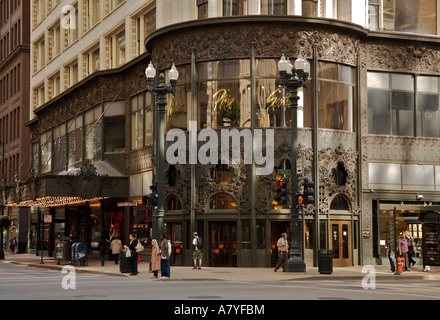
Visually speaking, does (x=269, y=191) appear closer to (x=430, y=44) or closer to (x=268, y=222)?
(x=268, y=222)

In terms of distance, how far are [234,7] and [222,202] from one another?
1009 centimetres

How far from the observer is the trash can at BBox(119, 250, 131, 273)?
32500 millimetres

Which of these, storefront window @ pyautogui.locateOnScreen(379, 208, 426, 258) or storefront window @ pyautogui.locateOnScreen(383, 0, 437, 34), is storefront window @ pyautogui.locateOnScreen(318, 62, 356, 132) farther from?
storefront window @ pyautogui.locateOnScreen(379, 208, 426, 258)

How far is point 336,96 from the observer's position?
128 ft

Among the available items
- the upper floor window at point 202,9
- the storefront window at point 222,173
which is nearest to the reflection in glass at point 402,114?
the storefront window at point 222,173

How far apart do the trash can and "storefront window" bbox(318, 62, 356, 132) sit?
12.4 m

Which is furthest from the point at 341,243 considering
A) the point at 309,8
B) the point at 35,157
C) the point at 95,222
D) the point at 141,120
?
the point at 35,157

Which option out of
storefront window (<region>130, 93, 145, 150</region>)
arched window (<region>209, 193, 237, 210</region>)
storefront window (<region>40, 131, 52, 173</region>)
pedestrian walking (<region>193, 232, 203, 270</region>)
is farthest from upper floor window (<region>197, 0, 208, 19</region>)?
storefront window (<region>40, 131, 52, 173</region>)

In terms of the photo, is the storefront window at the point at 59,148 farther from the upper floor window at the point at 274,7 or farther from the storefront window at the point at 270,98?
the upper floor window at the point at 274,7

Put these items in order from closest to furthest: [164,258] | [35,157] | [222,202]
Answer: [164,258] → [222,202] → [35,157]

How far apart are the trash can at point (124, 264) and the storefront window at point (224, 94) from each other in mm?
9071

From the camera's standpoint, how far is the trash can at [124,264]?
107 ft

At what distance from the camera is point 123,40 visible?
49906 mm

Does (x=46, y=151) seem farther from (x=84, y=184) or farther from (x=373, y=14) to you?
(x=373, y=14)
